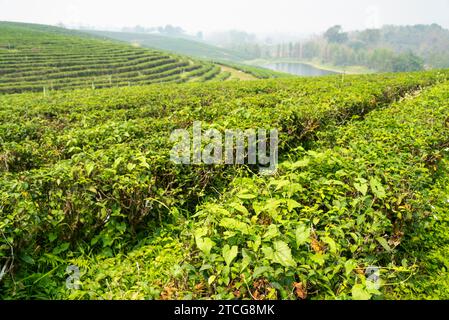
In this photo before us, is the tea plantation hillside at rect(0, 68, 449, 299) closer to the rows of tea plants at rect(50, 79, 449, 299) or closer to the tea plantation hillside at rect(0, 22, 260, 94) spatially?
the rows of tea plants at rect(50, 79, 449, 299)

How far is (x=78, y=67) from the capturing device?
56625 millimetres

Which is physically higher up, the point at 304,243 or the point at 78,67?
the point at 78,67

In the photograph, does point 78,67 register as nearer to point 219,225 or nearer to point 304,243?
point 219,225

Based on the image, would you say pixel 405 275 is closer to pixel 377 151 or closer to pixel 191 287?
pixel 377 151

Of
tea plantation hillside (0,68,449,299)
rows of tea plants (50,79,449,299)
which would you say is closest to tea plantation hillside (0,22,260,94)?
tea plantation hillside (0,68,449,299)

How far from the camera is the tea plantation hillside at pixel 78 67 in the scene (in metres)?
49.6

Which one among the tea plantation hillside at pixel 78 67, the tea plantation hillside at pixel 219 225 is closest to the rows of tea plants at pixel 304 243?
the tea plantation hillside at pixel 219 225

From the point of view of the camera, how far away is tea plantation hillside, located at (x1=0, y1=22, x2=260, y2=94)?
49594 mm

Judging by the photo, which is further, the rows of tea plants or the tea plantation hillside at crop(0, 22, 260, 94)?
the tea plantation hillside at crop(0, 22, 260, 94)

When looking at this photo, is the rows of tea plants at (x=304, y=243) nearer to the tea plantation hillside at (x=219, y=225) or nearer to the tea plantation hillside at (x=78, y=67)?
the tea plantation hillside at (x=219, y=225)

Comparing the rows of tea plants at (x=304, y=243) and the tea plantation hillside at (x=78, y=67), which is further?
the tea plantation hillside at (x=78, y=67)

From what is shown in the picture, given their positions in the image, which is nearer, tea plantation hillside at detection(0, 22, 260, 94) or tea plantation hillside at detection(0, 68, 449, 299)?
tea plantation hillside at detection(0, 68, 449, 299)

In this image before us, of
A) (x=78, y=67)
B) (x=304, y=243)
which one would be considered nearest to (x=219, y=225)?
(x=304, y=243)
